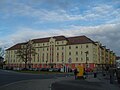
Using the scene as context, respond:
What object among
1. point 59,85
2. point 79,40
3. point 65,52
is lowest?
point 59,85

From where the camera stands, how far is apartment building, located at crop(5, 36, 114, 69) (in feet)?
417

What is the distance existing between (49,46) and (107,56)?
169 feet

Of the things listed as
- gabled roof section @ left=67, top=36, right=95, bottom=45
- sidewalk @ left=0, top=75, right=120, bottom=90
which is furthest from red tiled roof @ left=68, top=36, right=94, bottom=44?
sidewalk @ left=0, top=75, right=120, bottom=90

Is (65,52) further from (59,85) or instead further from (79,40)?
(59,85)

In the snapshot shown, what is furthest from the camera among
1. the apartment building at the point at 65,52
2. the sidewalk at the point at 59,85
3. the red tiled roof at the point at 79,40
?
the red tiled roof at the point at 79,40

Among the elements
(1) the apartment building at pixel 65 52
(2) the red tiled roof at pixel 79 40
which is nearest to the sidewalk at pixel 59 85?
(1) the apartment building at pixel 65 52

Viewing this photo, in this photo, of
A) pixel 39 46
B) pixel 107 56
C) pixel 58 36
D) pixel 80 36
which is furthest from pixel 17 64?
pixel 107 56

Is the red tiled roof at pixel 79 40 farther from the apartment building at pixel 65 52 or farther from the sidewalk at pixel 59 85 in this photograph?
the sidewalk at pixel 59 85

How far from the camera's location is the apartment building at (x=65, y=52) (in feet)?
417

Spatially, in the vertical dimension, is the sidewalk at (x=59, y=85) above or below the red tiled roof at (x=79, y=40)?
below

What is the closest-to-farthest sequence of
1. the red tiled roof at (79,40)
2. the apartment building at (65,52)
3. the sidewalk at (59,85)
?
the sidewalk at (59,85)
the apartment building at (65,52)
the red tiled roof at (79,40)

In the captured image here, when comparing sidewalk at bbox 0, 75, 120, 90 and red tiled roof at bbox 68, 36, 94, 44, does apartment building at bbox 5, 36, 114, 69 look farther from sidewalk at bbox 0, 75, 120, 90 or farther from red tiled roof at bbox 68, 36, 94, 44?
sidewalk at bbox 0, 75, 120, 90

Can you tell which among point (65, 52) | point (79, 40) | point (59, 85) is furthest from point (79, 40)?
point (59, 85)

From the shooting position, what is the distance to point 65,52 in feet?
447
